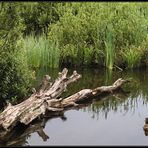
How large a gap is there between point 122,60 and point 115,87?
4.14 m

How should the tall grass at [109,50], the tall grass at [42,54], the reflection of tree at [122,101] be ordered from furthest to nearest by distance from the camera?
1. the tall grass at [109,50]
2. the tall grass at [42,54]
3. the reflection of tree at [122,101]

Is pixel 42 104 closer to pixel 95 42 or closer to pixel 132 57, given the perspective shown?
pixel 132 57

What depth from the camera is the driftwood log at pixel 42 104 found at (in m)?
8.68

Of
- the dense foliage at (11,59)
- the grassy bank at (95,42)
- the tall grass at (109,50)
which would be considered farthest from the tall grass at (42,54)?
the dense foliage at (11,59)

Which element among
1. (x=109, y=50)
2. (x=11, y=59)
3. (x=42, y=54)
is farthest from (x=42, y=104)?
(x=109, y=50)

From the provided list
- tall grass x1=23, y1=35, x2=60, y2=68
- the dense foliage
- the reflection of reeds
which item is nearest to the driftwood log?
the dense foliage

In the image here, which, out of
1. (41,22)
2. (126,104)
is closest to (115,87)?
(126,104)

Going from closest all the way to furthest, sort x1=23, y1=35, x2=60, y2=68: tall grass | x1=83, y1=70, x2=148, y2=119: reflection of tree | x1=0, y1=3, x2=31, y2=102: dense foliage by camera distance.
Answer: x1=0, y1=3, x2=31, y2=102: dense foliage → x1=83, y1=70, x2=148, y2=119: reflection of tree → x1=23, y1=35, x2=60, y2=68: tall grass

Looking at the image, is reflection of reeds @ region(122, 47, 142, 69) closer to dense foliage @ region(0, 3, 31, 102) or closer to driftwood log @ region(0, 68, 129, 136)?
driftwood log @ region(0, 68, 129, 136)

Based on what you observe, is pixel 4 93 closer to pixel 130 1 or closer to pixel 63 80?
pixel 63 80

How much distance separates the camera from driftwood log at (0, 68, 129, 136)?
8680 mm

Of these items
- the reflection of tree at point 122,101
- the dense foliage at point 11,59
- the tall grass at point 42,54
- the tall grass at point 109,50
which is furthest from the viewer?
the tall grass at point 109,50

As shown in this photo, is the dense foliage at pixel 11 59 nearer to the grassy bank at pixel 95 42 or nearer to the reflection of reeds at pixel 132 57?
the grassy bank at pixel 95 42

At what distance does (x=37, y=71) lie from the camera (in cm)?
1512
